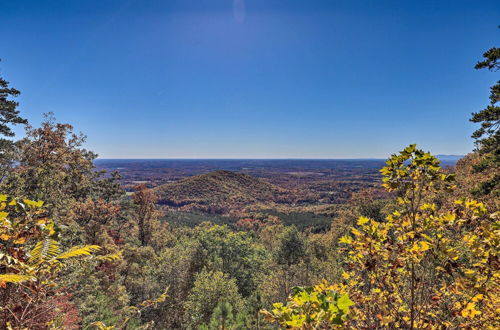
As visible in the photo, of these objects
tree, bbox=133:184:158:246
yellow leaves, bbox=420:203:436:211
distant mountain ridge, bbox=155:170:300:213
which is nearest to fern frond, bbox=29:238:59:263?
yellow leaves, bbox=420:203:436:211

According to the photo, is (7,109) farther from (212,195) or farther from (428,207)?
(212,195)

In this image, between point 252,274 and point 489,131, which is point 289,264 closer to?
point 252,274

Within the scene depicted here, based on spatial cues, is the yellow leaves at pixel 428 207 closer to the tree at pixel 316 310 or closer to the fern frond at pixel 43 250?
the tree at pixel 316 310

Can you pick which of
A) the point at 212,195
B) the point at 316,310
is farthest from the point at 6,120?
the point at 212,195

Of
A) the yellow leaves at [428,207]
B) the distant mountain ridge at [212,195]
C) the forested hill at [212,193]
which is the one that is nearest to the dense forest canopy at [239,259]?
the yellow leaves at [428,207]

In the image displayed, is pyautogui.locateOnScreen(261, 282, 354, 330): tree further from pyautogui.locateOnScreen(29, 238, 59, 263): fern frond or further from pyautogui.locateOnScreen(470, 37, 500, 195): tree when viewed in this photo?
pyautogui.locateOnScreen(470, 37, 500, 195): tree
